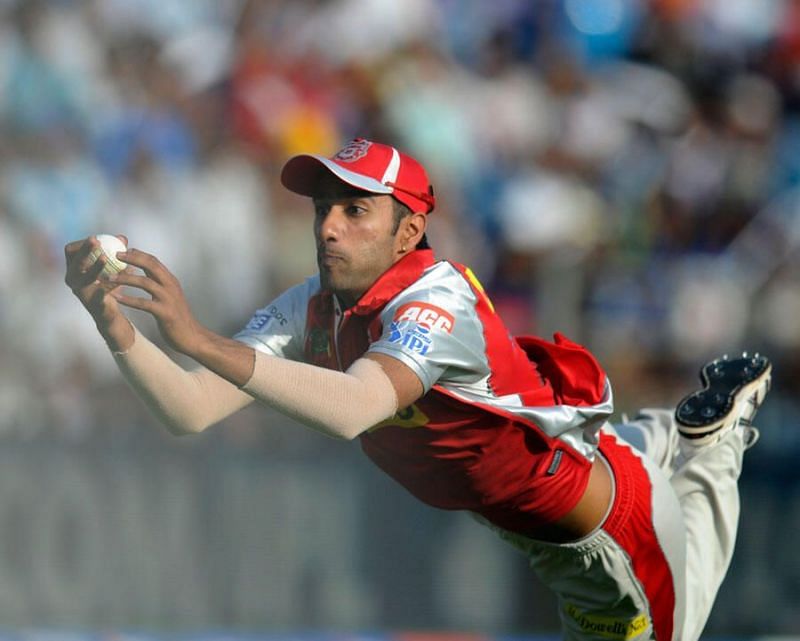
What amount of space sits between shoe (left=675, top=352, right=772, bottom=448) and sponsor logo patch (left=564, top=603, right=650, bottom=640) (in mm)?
807

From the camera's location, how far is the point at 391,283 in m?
4.36

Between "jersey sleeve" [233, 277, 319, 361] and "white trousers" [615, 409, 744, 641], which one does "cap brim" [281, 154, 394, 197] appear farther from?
"white trousers" [615, 409, 744, 641]

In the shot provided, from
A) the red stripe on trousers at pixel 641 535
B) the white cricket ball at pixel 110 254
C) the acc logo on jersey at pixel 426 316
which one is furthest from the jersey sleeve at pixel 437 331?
the red stripe on trousers at pixel 641 535

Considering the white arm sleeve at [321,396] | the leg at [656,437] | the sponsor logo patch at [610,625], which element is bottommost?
the sponsor logo patch at [610,625]

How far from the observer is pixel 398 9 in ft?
33.7

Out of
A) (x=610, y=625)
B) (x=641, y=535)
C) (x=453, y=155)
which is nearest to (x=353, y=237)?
(x=641, y=535)

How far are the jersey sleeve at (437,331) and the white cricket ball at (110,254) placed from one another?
790mm

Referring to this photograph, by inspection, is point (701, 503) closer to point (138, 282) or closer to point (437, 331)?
point (437, 331)

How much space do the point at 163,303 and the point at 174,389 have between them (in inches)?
29.1

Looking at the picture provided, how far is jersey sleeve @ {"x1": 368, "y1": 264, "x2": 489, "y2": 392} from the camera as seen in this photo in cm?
404

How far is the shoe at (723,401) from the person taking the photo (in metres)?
5.43

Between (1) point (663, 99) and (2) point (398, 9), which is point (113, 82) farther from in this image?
(1) point (663, 99)

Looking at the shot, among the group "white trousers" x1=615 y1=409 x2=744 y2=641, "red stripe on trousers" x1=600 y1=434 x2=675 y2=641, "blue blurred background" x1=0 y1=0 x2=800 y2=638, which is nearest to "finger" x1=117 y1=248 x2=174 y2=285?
"red stripe on trousers" x1=600 y1=434 x2=675 y2=641

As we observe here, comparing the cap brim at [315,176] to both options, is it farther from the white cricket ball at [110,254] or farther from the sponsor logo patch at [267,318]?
the white cricket ball at [110,254]
